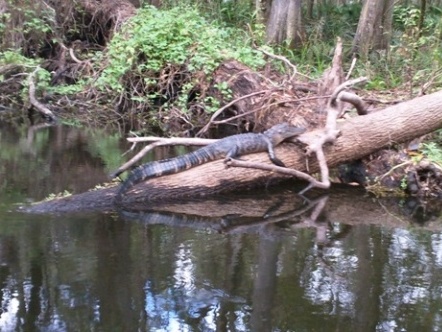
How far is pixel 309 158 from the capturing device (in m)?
8.46

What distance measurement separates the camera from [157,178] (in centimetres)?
771

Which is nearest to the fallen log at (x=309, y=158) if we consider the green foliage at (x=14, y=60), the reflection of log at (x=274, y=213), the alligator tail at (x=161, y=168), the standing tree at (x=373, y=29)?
the alligator tail at (x=161, y=168)

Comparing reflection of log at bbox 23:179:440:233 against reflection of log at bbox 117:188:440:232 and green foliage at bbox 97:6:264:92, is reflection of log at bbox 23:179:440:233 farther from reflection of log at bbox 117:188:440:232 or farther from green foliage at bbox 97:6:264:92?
green foliage at bbox 97:6:264:92

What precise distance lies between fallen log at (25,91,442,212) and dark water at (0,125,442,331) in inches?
9.9

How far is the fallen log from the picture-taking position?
7.69m

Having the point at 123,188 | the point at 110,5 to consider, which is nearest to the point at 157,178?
the point at 123,188

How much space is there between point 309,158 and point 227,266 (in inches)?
122

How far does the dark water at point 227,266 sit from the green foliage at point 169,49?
528cm

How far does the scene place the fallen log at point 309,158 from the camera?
7691 millimetres

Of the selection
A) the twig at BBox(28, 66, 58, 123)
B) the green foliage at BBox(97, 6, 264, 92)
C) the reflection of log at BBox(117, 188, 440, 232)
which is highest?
the green foliage at BBox(97, 6, 264, 92)

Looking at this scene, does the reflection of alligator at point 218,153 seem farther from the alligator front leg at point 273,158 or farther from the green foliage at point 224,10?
the green foliage at point 224,10

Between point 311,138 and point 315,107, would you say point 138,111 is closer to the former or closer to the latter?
point 315,107

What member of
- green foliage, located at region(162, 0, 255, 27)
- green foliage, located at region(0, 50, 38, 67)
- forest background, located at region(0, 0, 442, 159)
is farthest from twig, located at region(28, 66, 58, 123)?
green foliage, located at region(162, 0, 255, 27)

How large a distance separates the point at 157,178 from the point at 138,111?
22.0ft
